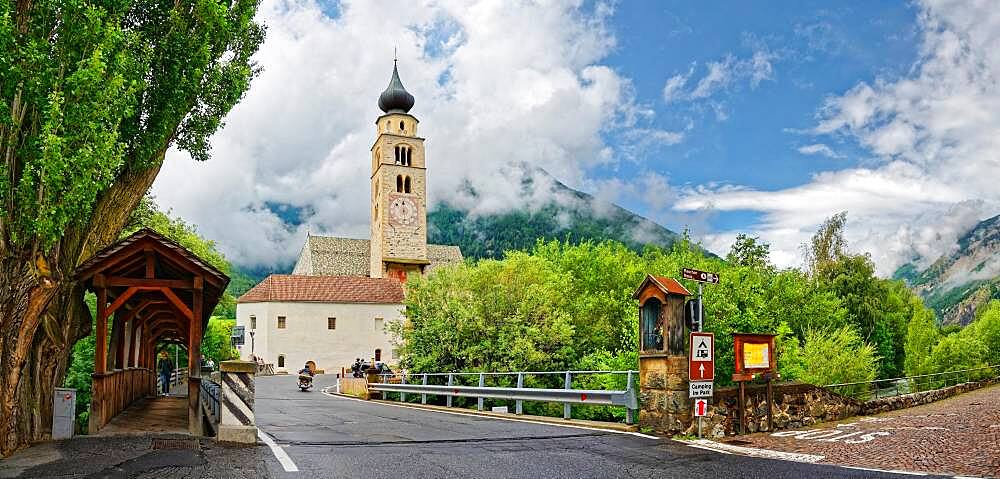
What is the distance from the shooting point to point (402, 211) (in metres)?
86.2

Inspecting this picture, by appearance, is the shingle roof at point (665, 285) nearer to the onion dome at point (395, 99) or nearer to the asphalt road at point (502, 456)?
the asphalt road at point (502, 456)

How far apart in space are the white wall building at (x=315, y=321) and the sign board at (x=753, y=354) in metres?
59.3

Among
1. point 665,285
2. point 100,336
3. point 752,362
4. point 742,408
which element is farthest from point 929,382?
point 100,336

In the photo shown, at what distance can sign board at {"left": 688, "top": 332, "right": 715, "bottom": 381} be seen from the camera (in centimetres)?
1216

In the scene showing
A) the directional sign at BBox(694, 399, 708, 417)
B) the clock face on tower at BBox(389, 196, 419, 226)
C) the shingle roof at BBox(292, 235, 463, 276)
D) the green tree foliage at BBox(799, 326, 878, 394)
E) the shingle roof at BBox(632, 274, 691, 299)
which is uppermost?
the clock face on tower at BBox(389, 196, 419, 226)

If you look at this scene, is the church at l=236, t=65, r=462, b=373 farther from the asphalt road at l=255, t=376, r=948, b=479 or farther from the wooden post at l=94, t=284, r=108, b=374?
the wooden post at l=94, t=284, r=108, b=374

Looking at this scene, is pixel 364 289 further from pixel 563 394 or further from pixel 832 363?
pixel 563 394

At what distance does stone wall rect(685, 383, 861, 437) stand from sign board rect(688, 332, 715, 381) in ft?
1.52

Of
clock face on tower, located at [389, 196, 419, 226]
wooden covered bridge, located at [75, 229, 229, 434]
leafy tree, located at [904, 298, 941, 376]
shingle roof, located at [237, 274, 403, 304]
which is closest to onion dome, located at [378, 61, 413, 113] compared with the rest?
clock face on tower, located at [389, 196, 419, 226]

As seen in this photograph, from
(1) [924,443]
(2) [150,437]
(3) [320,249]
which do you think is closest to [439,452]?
(2) [150,437]

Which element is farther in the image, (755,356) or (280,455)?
(755,356)

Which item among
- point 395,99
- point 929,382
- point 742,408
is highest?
point 395,99

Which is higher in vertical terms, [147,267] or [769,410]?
[147,267]

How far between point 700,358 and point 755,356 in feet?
4.84
